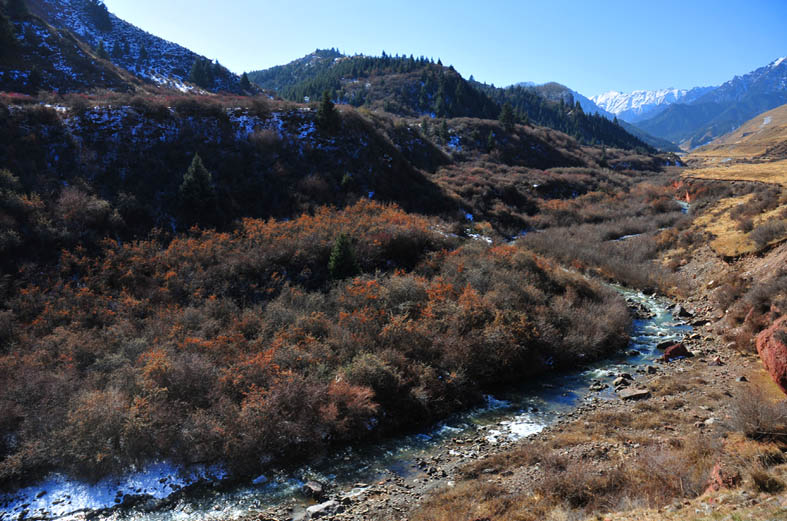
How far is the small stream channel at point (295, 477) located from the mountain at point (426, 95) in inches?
3113

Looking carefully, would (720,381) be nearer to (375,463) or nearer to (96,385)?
(375,463)

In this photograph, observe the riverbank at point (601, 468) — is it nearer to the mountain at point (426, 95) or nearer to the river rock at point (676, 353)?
the river rock at point (676, 353)

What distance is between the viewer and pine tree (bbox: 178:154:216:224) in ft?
76.1

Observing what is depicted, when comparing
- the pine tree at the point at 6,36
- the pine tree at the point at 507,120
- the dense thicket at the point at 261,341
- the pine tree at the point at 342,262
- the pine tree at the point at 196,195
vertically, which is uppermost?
the pine tree at the point at 507,120

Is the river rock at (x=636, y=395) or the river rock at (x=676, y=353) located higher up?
the river rock at (x=676, y=353)

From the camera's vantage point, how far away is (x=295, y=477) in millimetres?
10016

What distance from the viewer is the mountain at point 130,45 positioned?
62250 mm

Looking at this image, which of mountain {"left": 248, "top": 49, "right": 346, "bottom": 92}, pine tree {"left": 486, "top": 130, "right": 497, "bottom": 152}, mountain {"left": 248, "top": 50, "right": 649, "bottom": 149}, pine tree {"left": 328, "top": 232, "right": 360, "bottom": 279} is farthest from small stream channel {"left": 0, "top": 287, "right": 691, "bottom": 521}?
mountain {"left": 248, "top": 49, "right": 346, "bottom": 92}

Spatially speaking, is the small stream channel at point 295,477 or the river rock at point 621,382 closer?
the small stream channel at point 295,477

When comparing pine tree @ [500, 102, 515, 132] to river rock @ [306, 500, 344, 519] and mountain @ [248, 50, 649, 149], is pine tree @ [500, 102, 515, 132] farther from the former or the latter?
river rock @ [306, 500, 344, 519]

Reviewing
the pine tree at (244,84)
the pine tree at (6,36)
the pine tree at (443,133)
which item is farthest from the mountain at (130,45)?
the pine tree at (443,133)

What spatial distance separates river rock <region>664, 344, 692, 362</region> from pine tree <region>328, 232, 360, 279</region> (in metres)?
14.3

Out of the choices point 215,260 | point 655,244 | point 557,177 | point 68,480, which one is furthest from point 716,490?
point 557,177

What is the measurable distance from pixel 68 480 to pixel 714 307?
26033 millimetres
